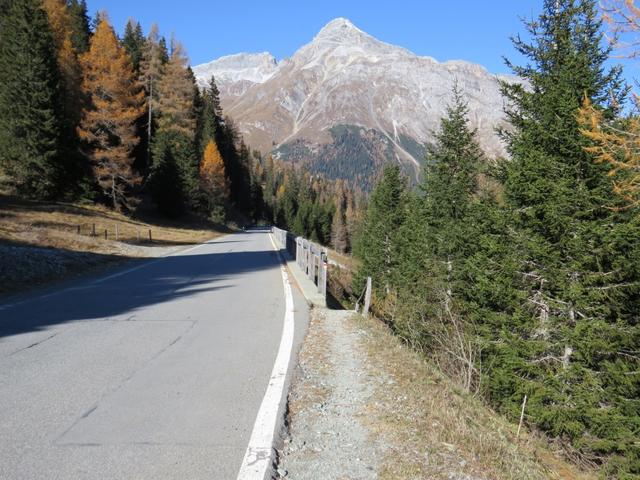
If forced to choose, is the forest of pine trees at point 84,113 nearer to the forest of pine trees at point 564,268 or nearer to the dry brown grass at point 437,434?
the forest of pine trees at point 564,268

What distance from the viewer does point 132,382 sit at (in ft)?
16.2

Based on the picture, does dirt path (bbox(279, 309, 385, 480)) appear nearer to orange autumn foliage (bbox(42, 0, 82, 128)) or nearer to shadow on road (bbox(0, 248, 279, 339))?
shadow on road (bbox(0, 248, 279, 339))

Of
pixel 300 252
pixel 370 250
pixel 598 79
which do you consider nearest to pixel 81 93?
pixel 370 250

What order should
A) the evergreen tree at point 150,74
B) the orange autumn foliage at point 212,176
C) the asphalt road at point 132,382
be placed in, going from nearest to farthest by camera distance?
1. the asphalt road at point 132,382
2. the evergreen tree at point 150,74
3. the orange autumn foliage at point 212,176

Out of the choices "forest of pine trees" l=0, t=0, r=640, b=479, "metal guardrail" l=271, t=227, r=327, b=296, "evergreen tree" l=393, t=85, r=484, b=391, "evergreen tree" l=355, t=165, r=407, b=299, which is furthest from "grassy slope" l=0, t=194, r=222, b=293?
"evergreen tree" l=355, t=165, r=407, b=299

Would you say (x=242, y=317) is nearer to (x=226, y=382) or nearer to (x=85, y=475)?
(x=226, y=382)

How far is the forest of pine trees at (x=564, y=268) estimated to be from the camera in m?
7.58

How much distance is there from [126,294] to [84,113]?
30876 mm

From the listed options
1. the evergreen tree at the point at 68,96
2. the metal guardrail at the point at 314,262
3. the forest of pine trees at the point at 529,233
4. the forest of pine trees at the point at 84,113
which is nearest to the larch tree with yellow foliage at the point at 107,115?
the forest of pine trees at the point at 84,113

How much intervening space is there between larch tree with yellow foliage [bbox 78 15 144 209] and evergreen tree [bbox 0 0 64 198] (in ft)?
10.4

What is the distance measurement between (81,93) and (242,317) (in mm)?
36020

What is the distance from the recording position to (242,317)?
861cm

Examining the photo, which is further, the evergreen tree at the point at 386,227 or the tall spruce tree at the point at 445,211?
the evergreen tree at the point at 386,227

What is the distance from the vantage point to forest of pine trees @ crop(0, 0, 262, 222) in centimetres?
2953
